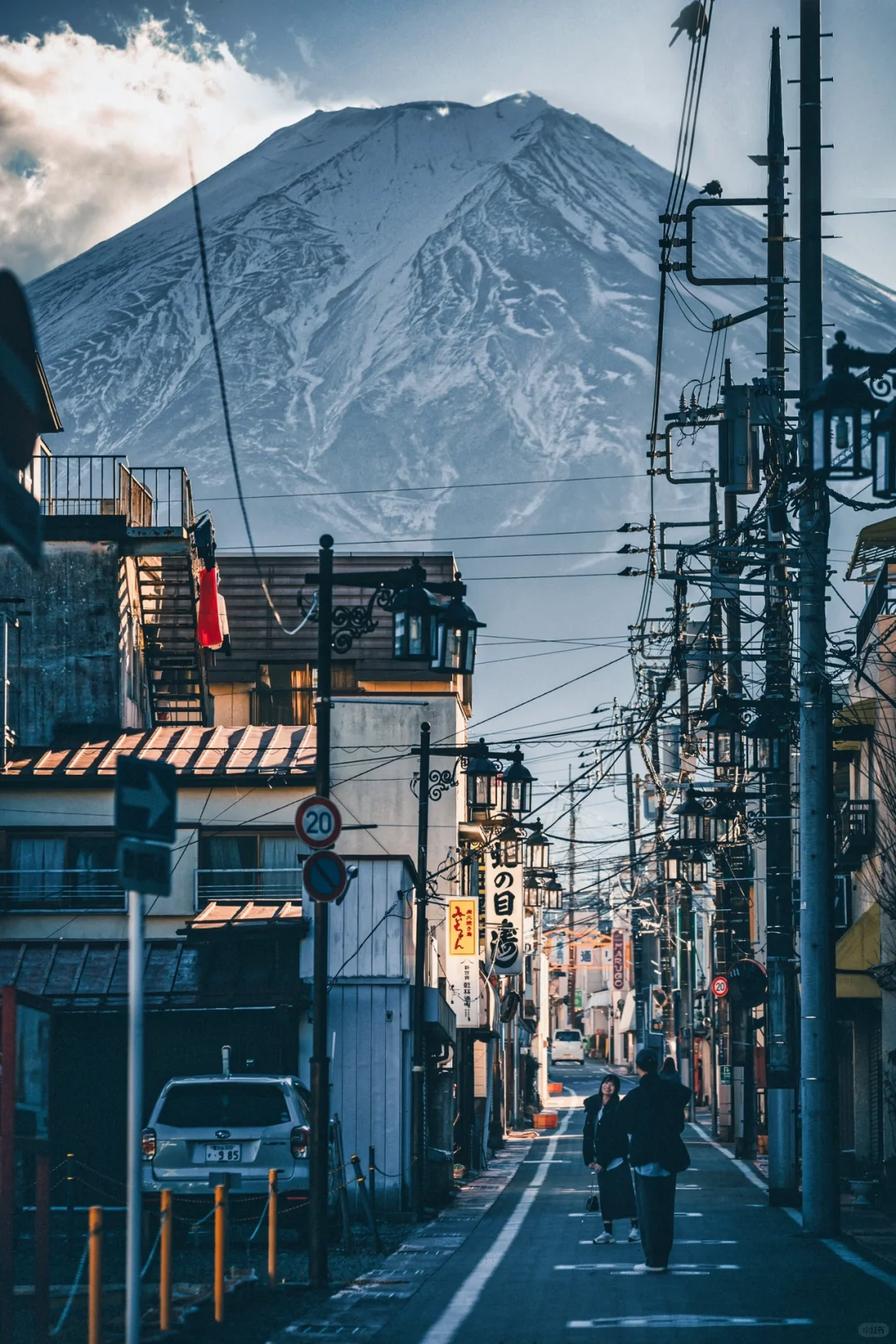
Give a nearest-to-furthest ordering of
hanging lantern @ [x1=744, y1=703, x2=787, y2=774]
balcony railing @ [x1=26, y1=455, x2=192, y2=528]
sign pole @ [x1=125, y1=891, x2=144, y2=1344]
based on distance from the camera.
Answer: sign pole @ [x1=125, y1=891, x2=144, y2=1344] < hanging lantern @ [x1=744, y1=703, x2=787, y2=774] < balcony railing @ [x1=26, y1=455, x2=192, y2=528]

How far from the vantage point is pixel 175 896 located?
104 feet

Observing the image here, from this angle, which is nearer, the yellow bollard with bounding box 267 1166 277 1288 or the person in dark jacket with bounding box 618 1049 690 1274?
the yellow bollard with bounding box 267 1166 277 1288

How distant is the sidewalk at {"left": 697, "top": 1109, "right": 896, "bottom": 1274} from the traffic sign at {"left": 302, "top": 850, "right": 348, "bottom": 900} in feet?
18.7

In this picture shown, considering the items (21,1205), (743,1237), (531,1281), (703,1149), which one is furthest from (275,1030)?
(703,1149)

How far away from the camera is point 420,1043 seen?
A: 2656 cm

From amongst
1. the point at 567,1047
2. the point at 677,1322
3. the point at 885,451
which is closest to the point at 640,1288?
the point at 677,1322

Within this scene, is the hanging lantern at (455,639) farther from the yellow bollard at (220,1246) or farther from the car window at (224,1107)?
the yellow bollard at (220,1246)

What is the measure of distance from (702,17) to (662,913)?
44.4m

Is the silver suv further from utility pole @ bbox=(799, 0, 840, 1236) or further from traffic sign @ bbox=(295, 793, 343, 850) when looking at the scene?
utility pole @ bbox=(799, 0, 840, 1236)

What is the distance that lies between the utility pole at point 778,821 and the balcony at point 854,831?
2.84 metres

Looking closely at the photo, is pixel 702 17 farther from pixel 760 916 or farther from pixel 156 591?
pixel 760 916

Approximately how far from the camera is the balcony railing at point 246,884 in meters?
31.8

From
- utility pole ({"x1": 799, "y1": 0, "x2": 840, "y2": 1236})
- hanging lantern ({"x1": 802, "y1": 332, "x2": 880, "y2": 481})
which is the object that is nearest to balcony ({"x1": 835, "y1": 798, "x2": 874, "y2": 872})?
utility pole ({"x1": 799, "y1": 0, "x2": 840, "y2": 1236})

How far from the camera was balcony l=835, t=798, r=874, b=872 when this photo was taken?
3011 centimetres
